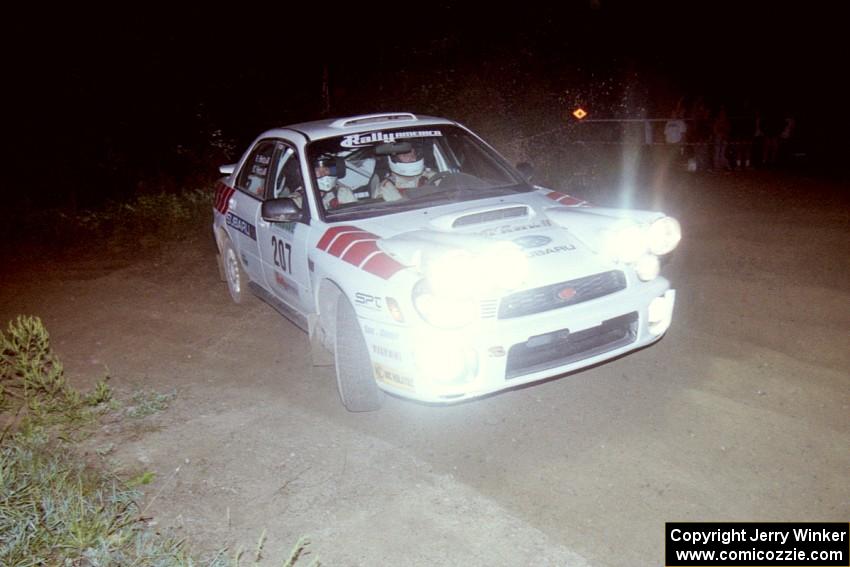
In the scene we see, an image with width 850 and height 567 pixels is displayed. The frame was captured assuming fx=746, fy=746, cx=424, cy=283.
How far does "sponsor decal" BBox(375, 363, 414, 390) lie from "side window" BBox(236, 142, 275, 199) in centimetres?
222

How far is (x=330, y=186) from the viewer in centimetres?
531

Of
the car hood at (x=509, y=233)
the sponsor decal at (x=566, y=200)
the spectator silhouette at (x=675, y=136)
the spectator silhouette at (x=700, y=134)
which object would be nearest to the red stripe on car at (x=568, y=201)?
the sponsor decal at (x=566, y=200)

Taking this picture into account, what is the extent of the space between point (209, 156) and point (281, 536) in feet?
38.4

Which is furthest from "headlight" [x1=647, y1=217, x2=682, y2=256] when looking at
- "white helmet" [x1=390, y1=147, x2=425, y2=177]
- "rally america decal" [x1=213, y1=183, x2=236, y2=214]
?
"rally america decal" [x1=213, y1=183, x2=236, y2=214]

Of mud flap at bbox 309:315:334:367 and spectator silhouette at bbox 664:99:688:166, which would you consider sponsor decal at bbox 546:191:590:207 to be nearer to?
mud flap at bbox 309:315:334:367

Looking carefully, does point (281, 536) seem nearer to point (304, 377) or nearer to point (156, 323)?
point (304, 377)

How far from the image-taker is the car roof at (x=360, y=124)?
211 inches

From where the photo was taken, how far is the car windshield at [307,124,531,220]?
504 cm

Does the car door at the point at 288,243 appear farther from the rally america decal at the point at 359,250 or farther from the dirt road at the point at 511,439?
the dirt road at the point at 511,439

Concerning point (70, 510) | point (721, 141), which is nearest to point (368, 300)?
point (70, 510)

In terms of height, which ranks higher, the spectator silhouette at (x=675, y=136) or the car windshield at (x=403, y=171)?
the car windshield at (x=403, y=171)

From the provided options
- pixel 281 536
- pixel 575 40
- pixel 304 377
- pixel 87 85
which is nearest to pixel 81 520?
pixel 281 536

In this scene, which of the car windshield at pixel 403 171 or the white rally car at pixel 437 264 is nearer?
the white rally car at pixel 437 264

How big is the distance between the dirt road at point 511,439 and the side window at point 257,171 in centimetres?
114
